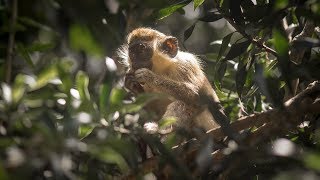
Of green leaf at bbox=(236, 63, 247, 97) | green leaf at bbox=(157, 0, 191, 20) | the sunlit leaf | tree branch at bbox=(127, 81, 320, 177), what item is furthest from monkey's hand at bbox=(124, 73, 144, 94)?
the sunlit leaf

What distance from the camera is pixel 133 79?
6.13 metres

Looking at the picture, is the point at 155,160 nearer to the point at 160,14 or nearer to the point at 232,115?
the point at 160,14

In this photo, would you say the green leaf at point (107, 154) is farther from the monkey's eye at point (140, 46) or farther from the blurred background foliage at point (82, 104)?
the monkey's eye at point (140, 46)

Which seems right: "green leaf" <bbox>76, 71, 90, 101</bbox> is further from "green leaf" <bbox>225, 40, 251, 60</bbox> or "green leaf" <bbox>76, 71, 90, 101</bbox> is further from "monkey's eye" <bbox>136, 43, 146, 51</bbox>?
"monkey's eye" <bbox>136, 43, 146, 51</bbox>

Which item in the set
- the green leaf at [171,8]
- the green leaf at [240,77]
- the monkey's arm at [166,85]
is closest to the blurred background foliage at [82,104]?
the green leaf at [240,77]

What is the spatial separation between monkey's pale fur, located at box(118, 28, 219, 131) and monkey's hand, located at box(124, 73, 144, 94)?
61 millimetres

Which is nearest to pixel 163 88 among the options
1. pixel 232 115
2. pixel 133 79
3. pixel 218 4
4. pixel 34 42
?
pixel 133 79

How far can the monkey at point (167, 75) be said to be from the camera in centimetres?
606

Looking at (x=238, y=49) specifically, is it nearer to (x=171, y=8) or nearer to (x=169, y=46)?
(x=171, y=8)

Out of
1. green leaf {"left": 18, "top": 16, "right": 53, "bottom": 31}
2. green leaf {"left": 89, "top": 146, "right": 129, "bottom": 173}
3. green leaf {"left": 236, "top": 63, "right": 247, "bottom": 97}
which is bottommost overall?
green leaf {"left": 236, "top": 63, "right": 247, "bottom": 97}

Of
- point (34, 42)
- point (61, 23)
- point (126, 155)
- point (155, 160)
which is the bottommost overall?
point (155, 160)

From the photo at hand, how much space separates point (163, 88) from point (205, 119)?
2.21ft

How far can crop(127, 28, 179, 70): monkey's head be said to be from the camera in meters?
6.96

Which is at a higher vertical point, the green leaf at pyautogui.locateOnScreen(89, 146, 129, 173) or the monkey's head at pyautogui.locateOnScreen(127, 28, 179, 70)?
the green leaf at pyautogui.locateOnScreen(89, 146, 129, 173)
